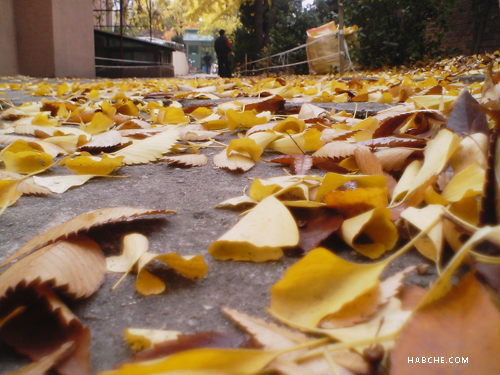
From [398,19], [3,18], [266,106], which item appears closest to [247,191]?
[266,106]

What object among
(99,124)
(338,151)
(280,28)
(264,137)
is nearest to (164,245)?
(338,151)

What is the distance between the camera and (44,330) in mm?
363

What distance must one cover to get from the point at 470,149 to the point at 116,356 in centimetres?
58

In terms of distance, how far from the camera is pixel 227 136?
1.38 metres

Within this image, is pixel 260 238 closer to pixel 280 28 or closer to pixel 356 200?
pixel 356 200

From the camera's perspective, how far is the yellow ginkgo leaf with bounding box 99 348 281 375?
25 centimetres

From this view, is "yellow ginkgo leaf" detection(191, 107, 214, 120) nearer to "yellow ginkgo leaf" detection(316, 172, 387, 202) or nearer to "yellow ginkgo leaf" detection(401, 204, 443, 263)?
"yellow ginkgo leaf" detection(316, 172, 387, 202)

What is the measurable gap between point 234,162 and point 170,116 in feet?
2.16

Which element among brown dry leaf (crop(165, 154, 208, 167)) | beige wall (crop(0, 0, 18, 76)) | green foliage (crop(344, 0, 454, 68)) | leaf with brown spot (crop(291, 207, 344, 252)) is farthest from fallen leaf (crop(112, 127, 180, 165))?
green foliage (crop(344, 0, 454, 68))

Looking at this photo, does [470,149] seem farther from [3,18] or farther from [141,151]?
[3,18]

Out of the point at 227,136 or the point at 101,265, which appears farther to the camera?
the point at 227,136

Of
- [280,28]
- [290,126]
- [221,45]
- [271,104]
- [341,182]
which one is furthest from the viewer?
[280,28]

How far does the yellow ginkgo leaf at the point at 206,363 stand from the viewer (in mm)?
252

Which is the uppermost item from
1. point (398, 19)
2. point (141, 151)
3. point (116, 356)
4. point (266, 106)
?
point (398, 19)
